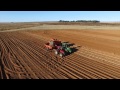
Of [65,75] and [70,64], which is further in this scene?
[70,64]

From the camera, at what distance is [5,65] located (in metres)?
13.7

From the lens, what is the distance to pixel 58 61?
1473 cm

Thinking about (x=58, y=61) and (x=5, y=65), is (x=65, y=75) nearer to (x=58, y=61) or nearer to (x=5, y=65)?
(x=58, y=61)
